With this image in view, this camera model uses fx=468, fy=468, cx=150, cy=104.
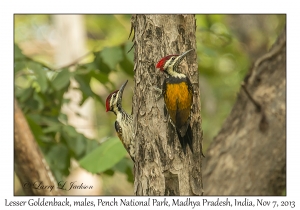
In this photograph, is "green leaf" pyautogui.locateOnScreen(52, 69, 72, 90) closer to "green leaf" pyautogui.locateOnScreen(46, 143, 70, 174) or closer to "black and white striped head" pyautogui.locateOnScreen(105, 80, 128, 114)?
"green leaf" pyautogui.locateOnScreen(46, 143, 70, 174)

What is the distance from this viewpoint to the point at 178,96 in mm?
2988

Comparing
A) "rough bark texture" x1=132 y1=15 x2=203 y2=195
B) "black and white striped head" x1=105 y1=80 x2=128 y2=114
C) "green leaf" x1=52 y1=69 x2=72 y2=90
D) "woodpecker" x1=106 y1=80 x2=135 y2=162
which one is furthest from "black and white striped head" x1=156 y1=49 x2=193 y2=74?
"green leaf" x1=52 y1=69 x2=72 y2=90

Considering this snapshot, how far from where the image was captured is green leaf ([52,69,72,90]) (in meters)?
4.95

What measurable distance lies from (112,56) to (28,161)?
139cm

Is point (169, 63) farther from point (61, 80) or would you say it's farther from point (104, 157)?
point (61, 80)

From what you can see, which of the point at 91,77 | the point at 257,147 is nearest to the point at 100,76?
the point at 91,77

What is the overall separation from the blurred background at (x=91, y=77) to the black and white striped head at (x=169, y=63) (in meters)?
1.33

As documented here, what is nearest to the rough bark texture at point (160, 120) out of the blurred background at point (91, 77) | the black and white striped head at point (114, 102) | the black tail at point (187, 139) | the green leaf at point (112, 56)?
the black tail at point (187, 139)

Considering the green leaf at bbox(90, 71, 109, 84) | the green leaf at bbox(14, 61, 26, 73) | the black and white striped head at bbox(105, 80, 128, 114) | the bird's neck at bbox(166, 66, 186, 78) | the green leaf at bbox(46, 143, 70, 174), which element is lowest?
the green leaf at bbox(46, 143, 70, 174)

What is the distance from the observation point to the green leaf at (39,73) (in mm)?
4671

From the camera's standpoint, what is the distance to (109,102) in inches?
156

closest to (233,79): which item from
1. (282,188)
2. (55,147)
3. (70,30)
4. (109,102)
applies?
(70,30)

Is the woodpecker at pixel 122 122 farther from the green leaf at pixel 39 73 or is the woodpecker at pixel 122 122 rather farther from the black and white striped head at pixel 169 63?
the green leaf at pixel 39 73
